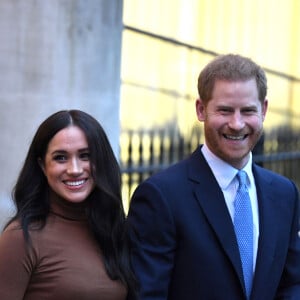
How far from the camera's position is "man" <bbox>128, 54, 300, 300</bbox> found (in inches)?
105

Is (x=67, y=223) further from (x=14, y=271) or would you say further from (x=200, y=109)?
(x=200, y=109)

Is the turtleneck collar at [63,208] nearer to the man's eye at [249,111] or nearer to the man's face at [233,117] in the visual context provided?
the man's face at [233,117]

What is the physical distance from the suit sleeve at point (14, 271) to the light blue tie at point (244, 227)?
84 cm

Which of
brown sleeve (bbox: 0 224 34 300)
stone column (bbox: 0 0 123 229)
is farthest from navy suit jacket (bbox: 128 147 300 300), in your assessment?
stone column (bbox: 0 0 123 229)

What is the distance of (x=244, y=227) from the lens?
2.78 meters

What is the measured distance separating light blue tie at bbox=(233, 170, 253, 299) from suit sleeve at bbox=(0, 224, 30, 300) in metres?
0.84

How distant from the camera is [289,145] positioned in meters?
9.20

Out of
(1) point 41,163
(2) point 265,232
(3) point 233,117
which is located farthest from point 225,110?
(1) point 41,163

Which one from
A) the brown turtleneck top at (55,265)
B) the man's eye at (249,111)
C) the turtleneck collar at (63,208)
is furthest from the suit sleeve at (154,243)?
the man's eye at (249,111)

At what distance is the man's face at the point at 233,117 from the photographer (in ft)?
8.75

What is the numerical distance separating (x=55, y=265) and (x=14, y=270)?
0.51 ft

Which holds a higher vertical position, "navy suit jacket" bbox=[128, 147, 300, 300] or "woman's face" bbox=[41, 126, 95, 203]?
"woman's face" bbox=[41, 126, 95, 203]

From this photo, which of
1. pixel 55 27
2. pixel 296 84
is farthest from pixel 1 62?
pixel 296 84

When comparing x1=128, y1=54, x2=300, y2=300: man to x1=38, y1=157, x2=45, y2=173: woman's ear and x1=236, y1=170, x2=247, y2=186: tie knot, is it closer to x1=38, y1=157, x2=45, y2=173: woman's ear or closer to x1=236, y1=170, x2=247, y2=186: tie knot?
x1=236, y1=170, x2=247, y2=186: tie knot
